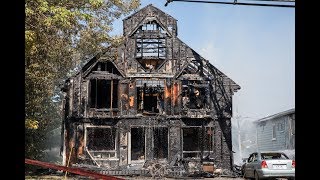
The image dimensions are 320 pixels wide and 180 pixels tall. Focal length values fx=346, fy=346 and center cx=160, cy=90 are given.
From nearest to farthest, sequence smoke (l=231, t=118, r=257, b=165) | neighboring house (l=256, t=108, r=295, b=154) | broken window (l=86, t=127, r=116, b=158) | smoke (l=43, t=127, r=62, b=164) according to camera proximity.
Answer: broken window (l=86, t=127, r=116, b=158)
neighboring house (l=256, t=108, r=295, b=154)
smoke (l=43, t=127, r=62, b=164)
smoke (l=231, t=118, r=257, b=165)

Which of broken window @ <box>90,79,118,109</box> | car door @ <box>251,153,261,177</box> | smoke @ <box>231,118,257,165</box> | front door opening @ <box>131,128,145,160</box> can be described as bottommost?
smoke @ <box>231,118,257,165</box>

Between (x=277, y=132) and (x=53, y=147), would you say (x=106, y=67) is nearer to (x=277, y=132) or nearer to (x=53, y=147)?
(x=277, y=132)

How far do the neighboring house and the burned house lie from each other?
28.0ft

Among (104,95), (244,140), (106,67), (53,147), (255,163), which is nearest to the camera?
(255,163)

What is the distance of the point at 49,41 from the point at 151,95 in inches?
441

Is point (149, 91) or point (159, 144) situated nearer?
point (159, 144)

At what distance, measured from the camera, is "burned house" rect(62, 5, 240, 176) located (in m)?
27.2

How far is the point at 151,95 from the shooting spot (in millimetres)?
29453

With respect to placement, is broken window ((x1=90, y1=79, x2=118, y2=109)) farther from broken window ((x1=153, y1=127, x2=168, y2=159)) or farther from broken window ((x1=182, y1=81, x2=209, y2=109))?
broken window ((x1=182, y1=81, x2=209, y2=109))

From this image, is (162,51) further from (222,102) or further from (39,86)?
(39,86)

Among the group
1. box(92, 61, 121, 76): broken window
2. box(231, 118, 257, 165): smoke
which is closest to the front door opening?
box(92, 61, 121, 76): broken window

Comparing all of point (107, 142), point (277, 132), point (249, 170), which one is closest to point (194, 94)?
point (107, 142)

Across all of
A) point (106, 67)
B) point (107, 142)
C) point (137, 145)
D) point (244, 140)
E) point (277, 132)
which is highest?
point (106, 67)

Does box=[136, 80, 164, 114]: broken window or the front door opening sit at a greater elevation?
box=[136, 80, 164, 114]: broken window
